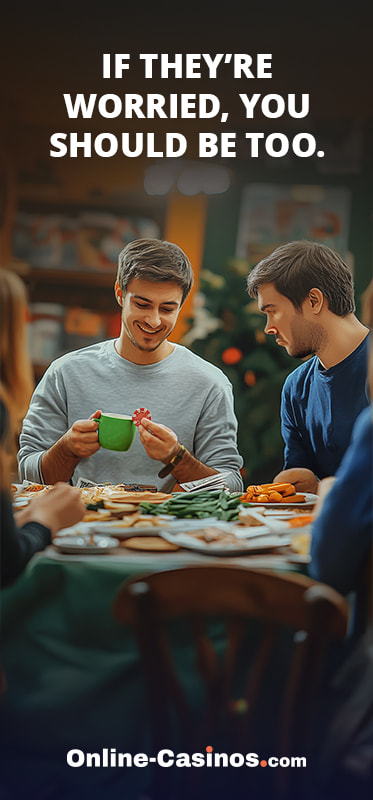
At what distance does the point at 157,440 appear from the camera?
180cm

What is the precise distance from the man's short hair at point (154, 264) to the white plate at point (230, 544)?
3.12 ft

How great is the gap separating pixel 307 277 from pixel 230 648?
3.69ft

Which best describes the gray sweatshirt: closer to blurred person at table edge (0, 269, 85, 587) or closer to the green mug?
the green mug

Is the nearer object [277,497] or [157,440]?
[277,497]

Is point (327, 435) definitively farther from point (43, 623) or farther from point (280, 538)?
point (43, 623)

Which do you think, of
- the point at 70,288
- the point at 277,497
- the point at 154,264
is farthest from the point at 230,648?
the point at 70,288

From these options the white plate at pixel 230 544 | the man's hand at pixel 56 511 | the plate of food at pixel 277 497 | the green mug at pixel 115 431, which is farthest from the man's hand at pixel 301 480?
the man's hand at pixel 56 511

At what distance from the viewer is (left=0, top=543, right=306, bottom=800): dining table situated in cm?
104

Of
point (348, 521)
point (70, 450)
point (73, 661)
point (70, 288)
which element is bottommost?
point (73, 661)

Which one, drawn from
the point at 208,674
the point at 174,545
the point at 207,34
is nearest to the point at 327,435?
the point at 174,545

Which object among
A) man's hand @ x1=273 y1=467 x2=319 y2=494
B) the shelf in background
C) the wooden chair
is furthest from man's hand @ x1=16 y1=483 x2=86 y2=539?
the shelf in background

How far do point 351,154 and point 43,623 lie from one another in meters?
3.07

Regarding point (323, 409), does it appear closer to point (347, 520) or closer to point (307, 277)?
point (307, 277)

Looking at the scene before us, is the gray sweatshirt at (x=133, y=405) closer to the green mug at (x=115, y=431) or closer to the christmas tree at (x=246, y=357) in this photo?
the green mug at (x=115, y=431)
